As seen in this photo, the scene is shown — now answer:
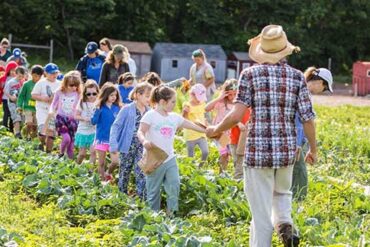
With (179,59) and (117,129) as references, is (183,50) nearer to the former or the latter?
(179,59)

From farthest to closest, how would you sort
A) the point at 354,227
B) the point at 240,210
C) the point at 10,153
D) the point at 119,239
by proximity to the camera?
the point at 10,153, the point at 240,210, the point at 354,227, the point at 119,239

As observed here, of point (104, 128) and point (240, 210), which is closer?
point (240, 210)

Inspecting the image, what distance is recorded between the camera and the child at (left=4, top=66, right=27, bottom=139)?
13695 millimetres

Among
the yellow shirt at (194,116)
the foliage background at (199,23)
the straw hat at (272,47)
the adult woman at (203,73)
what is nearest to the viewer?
the straw hat at (272,47)

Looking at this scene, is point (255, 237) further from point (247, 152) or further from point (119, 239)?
point (119, 239)

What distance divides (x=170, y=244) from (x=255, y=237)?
650 millimetres

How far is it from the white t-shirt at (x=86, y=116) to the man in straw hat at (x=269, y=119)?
195 inches

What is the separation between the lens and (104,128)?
9.98 metres

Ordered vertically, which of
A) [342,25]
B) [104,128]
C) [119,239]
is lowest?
[119,239]

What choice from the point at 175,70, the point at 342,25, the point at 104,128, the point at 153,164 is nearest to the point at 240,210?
the point at 153,164

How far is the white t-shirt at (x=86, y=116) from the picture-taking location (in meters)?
10.6

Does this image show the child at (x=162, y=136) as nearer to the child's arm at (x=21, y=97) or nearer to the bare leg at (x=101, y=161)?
the bare leg at (x=101, y=161)

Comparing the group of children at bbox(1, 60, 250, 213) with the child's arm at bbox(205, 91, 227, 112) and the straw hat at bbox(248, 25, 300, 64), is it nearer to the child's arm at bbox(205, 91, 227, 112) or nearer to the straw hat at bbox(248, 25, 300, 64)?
the child's arm at bbox(205, 91, 227, 112)

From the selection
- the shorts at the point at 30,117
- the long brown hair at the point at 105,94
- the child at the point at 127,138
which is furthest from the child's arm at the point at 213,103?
Result: the shorts at the point at 30,117
